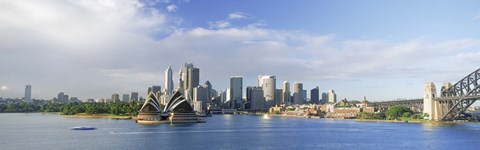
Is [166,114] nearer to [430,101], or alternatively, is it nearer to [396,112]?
[430,101]

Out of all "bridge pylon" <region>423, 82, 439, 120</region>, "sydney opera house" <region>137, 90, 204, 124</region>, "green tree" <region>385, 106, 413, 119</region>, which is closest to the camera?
"sydney opera house" <region>137, 90, 204, 124</region>

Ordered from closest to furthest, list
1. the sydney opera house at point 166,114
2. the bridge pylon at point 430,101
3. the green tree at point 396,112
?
the sydney opera house at point 166,114, the bridge pylon at point 430,101, the green tree at point 396,112

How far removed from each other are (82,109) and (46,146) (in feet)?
347

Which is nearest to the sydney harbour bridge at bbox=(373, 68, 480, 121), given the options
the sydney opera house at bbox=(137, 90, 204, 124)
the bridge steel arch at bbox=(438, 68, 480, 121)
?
the bridge steel arch at bbox=(438, 68, 480, 121)

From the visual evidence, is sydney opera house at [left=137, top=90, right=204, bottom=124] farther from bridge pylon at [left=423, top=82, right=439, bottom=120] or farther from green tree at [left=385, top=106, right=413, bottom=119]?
green tree at [left=385, top=106, right=413, bottom=119]

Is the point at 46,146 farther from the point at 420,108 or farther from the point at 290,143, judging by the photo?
the point at 420,108

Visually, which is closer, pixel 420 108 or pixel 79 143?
pixel 79 143

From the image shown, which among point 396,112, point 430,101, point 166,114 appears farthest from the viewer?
point 396,112

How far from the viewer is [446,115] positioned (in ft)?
340

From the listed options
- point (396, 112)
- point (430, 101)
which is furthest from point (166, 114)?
point (396, 112)

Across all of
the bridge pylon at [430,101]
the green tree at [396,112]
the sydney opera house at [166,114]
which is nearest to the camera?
the sydney opera house at [166,114]

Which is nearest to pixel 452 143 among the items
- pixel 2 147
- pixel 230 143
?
pixel 230 143

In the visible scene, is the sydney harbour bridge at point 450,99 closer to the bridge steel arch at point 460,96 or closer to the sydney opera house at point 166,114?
the bridge steel arch at point 460,96

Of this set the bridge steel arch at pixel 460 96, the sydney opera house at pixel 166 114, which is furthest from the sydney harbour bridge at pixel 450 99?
the sydney opera house at pixel 166 114
